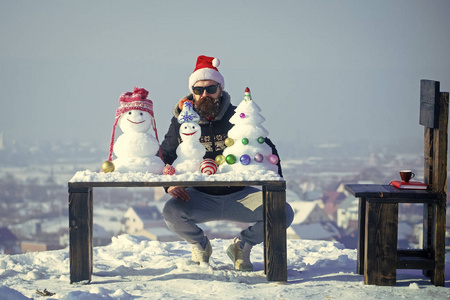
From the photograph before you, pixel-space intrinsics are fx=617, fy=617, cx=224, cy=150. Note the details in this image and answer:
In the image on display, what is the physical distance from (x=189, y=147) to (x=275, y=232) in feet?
2.64

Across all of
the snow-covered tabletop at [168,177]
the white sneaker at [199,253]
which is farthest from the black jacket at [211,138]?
the snow-covered tabletop at [168,177]

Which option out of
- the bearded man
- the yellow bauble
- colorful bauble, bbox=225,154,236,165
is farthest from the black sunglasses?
the yellow bauble

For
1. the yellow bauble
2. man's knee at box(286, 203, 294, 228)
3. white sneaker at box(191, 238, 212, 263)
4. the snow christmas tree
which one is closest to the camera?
the yellow bauble

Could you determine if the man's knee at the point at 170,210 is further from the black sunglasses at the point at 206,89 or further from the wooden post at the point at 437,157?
the wooden post at the point at 437,157

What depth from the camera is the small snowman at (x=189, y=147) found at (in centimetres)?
412

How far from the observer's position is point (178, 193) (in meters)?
4.45

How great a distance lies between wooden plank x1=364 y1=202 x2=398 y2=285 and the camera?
13.0ft

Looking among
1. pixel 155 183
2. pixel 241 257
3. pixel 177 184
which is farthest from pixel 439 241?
pixel 155 183

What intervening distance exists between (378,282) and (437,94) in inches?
49.9

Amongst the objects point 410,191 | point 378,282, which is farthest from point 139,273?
point 410,191

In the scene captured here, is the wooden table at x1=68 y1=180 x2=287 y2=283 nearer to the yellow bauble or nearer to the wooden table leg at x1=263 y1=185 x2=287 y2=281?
the wooden table leg at x1=263 y1=185 x2=287 y2=281

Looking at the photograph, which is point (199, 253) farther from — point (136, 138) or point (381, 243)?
point (381, 243)

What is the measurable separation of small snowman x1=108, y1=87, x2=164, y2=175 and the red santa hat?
665 mm

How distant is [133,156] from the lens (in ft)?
13.4
